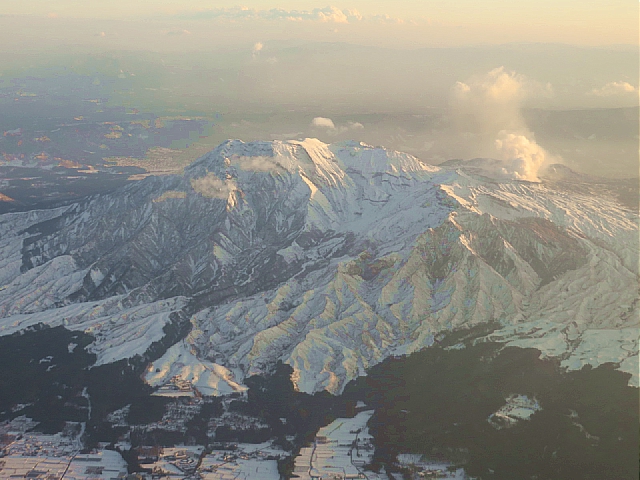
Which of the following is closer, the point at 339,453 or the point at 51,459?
the point at 339,453

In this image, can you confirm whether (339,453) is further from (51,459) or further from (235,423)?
(51,459)

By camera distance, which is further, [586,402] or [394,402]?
[394,402]

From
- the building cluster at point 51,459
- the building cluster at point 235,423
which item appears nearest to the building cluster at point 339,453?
the building cluster at point 235,423

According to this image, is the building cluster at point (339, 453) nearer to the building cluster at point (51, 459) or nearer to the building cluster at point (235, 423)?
the building cluster at point (235, 423)

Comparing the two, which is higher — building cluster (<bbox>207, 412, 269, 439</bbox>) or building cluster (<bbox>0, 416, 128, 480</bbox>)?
building cluster (<bbox>207, 412, 269, 439</bbox>)

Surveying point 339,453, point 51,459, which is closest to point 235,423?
point 339,453

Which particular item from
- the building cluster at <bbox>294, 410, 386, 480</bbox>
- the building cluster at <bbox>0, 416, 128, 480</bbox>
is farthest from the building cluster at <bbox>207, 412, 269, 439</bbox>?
the building cluster at <bbox>0, 416, 128, 480</bbox>

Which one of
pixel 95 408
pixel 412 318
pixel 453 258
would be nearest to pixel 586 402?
pixel 412 318

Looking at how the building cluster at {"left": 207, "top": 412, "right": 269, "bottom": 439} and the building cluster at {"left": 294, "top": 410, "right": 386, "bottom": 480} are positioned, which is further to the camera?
the building cluster at {"left": 207, "top": 412, "right": 269, "bottom": 439}

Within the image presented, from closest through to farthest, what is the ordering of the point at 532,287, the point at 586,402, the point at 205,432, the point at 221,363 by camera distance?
the point at 586,402
the point at 205,432
the point at 221,363
the point at 532,287

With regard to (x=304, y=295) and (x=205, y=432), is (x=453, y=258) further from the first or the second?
(x=205, y=432)

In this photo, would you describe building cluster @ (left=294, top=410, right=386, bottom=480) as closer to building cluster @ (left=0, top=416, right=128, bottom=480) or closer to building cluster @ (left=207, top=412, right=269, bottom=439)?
building cluster @ (left=207, top=412, right=269, bottom=439)
